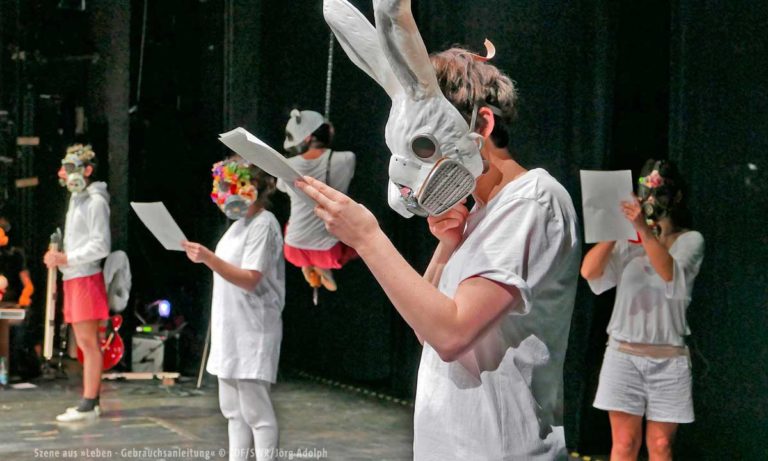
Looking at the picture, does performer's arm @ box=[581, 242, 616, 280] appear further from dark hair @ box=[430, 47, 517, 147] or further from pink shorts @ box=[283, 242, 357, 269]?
dark hair @ box=[430, 47, 517, 147]

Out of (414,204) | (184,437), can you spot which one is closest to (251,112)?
(184,437)

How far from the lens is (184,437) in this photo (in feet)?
18.2

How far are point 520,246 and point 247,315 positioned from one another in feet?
8.69

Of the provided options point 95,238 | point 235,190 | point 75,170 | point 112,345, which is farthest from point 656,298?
point 112,345

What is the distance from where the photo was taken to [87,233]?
5926 mm

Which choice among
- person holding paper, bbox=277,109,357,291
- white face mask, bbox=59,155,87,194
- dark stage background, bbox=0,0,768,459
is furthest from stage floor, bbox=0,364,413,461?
white face mask, bbox=59,155,87,194

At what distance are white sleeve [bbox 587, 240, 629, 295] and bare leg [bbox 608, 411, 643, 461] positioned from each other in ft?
1.63

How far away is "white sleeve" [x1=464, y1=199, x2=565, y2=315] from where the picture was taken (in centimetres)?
154

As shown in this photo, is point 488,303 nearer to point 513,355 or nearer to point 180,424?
point 513,355

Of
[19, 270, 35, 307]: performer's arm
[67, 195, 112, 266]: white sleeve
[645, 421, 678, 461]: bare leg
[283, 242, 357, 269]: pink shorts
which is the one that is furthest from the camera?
[19, 270, 35, 307]: performer's arm

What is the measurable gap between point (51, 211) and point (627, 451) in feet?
17.5

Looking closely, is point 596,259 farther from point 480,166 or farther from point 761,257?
point 480,166

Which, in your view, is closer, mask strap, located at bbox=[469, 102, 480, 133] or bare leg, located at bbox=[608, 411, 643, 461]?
mask strap, located at bbox=[469, 102, 480, 133]

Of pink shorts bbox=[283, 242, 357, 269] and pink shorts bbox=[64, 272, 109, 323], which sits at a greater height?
pink shorts bbox=[283, 242, 357, 269]
